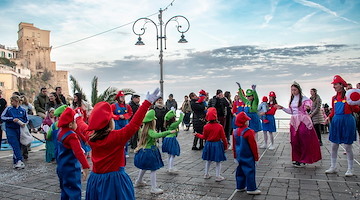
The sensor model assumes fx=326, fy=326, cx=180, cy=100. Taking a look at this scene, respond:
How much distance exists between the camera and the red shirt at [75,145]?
4.22m

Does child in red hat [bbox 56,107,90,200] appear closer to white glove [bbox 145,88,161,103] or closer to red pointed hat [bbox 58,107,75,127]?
red pointed hat [bbox 58,107,75,127]

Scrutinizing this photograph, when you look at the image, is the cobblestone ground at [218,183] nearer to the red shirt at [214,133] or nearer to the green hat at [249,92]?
the red shirt at [214,133]

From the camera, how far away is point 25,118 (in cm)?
908

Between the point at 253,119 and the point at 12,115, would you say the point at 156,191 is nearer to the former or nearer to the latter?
the point at 12,115

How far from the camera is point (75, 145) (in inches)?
176

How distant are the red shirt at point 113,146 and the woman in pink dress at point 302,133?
550cm

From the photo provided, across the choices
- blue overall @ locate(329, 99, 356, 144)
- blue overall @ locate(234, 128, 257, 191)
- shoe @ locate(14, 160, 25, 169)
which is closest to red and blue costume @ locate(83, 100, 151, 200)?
blue overall @ locate(234, 128, 257, 191)

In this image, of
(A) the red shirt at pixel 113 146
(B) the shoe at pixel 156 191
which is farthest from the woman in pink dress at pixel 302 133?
(A) the red shirt at pixel 113 146

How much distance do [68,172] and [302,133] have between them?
5.66 metres

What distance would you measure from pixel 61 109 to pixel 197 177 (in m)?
3.16

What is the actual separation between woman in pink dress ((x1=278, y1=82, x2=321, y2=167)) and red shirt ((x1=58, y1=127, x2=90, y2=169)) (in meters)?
5.30

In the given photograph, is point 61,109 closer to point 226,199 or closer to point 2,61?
point 226,199

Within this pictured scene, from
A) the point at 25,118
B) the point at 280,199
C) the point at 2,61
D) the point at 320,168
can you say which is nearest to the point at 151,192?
the point at 280,199

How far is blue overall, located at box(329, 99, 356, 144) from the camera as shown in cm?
697
